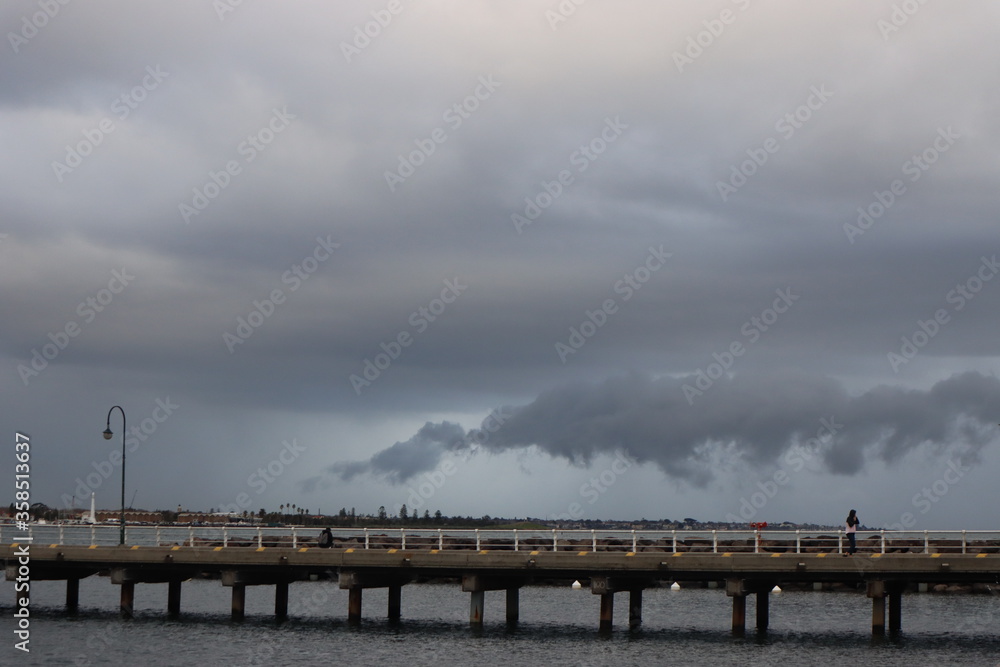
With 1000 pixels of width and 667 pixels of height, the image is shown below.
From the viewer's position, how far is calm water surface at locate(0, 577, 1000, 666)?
43281 mm

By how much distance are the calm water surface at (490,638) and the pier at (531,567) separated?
152 cm

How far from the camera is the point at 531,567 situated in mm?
47250

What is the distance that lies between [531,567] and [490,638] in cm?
423

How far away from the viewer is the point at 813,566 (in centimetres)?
4431

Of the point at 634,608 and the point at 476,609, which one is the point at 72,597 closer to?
the point at 476,609

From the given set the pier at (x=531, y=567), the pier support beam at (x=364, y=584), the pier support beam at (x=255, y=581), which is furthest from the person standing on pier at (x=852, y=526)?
the pier support beam at (x=255, y=581)

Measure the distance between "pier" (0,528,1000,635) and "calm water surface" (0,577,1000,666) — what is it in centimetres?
152

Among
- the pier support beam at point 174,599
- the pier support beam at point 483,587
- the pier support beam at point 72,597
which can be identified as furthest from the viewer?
the pier support beam at point 72,597

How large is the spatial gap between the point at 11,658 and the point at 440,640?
16.7 metres

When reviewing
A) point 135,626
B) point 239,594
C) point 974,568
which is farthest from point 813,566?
point 135,626

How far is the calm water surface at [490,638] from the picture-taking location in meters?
43.3

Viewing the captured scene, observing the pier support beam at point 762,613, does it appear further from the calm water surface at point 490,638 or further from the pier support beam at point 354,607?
the pier support beam at point 354,607

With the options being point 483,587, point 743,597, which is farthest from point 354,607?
point 743,597

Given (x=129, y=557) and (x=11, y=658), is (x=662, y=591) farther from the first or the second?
(x=11, y=658)
